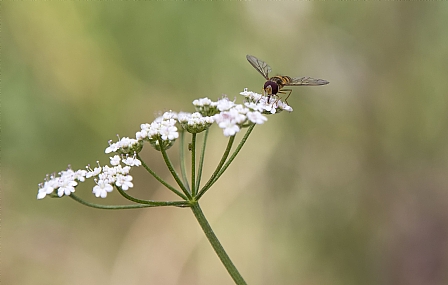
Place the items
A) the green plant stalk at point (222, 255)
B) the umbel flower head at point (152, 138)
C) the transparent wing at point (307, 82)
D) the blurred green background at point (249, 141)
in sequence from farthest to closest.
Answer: the blurred green background at point (249, 141)
the transparent wing at point (307, 82)
the umbel flower head at point (152, 138)
the green plant stalk at point (222, 255)

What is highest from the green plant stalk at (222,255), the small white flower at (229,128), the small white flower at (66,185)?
the small white flower at (66,185)

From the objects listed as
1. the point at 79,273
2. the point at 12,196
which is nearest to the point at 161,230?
the point at 79,273

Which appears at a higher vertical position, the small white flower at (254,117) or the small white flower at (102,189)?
the small white flower at (102,189)

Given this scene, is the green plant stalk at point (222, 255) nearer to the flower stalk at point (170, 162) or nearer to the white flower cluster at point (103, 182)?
the flower stalk at point (170, 162)

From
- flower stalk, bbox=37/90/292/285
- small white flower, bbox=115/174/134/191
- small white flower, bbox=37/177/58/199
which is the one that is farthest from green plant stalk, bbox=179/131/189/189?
small white flower, bbox=37/177/58/199

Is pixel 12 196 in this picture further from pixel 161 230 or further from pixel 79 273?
pixel 161 230

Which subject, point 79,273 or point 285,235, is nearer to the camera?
point 285,235

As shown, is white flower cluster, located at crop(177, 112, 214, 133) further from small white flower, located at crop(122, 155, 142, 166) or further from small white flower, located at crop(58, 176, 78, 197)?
small white flower, located at crop(58, 176, 78, 197)

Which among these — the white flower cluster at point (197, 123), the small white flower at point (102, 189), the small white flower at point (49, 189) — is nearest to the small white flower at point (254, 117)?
the white flower cluster at point (197, 123)

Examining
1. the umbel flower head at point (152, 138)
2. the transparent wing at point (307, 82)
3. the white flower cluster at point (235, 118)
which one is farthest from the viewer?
the transparent wing at point (307, 82)
